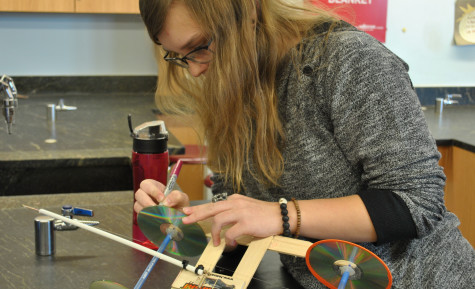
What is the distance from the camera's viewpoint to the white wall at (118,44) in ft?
10.6

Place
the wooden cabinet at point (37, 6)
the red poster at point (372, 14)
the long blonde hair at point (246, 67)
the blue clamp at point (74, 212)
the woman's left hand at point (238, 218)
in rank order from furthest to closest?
the red poster at point (372, 14) → the wooden cabinet at point (37, 6) → the blue clamp at point (74, 212) → the long blonde hair at point (246, 67) → the woman's left hand at point (238, 218)

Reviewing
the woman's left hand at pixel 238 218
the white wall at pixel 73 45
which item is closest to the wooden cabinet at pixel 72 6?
the white wall at pixel 73 45

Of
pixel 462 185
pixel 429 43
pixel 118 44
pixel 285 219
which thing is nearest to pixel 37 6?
pixel 118 44

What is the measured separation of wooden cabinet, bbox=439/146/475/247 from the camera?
2.44 m

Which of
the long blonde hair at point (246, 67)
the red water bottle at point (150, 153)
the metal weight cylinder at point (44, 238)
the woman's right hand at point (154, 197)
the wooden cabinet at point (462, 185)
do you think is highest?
the long blonde hair at point (246, 67)

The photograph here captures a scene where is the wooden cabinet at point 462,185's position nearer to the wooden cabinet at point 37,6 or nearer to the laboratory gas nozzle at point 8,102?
the laboratory gas nozzle at point 8,102

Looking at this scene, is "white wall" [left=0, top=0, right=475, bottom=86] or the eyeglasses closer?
the eyeglasses

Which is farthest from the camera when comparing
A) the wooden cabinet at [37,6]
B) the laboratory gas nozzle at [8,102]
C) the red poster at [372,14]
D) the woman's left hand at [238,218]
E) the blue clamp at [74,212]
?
the red poster at [372,14]

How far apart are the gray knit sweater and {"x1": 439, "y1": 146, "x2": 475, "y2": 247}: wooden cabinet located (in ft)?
4.84

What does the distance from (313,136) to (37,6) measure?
7.92 ft

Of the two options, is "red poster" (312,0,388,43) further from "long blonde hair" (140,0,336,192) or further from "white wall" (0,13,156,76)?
"long blonde hair" (140,0,336,192)

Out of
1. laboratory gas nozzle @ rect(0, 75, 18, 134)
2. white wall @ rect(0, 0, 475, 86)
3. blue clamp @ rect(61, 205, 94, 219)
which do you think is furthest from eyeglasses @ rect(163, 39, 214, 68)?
white wall @ rect(0, 0, 475, 86)

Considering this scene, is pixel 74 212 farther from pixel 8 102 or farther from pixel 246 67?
pixel 8 102

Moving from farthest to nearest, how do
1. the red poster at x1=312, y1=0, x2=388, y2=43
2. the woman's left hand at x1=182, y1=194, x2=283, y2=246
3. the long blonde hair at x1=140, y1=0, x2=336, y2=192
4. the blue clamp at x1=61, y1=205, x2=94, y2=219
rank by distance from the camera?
the red poster at x1=312, y1=0, x2=388, y2=43 < the blue clamp at x1=61, y1=205, x2=94, y2=219 < the long blonde hair at x1=140, y1=0, x2=336, y2=192 < the woman's left hand at x1=182, y1=194, x2=283, y2=246
